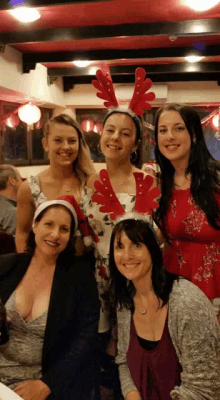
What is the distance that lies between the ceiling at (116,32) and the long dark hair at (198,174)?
2033mm

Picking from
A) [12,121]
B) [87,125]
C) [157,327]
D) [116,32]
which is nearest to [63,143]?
[157,327]

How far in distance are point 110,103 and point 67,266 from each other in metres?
0.84

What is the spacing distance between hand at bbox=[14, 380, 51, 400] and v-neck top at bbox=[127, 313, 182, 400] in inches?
14.7

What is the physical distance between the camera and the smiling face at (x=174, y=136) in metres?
1.89

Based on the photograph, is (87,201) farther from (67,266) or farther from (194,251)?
(194,251)

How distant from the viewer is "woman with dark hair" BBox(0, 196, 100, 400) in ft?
5.55

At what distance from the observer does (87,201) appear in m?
2.06

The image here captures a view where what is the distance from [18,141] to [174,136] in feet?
19.8

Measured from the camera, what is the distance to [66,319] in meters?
1.74

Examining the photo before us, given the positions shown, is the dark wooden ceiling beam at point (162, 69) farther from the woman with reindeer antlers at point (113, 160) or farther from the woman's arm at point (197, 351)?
the woman's arm at point (197, 351)

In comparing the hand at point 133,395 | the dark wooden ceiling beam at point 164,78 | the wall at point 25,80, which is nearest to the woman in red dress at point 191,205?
the hand at point 133,395

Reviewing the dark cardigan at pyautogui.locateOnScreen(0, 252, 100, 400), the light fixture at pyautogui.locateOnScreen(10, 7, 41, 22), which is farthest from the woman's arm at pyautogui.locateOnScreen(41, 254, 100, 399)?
the light fixture at pyautogui.locateOnScreen(10, 7, 41, 22)

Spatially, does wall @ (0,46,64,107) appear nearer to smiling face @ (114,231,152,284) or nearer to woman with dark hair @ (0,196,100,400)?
woman with dark hair @ (0,196,100,400)

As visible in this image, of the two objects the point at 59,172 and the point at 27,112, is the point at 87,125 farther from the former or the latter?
the point at 59,172
